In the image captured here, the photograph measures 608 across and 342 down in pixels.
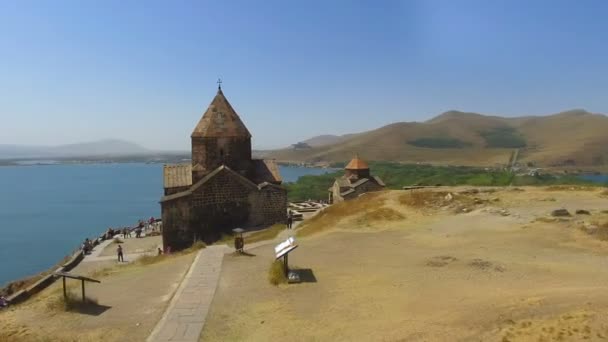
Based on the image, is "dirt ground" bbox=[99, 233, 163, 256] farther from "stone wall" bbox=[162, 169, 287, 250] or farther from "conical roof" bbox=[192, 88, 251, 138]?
"conical roof" bbox=[192, 88, 251, 138]

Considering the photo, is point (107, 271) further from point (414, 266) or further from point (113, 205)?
point (113, 205)

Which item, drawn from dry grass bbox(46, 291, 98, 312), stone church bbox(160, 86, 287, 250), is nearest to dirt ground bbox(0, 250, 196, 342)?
dry grass bbox(46, 291, 98, 312)

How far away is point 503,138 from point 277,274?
603 ft

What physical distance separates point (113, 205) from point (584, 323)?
58.4 m

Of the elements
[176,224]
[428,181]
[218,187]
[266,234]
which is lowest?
[428,181]

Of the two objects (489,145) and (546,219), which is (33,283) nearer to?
(546,219)

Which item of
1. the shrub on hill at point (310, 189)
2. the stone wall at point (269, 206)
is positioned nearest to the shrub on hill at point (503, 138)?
the shrub on hill at point (310, 189)

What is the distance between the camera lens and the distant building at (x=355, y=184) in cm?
2830

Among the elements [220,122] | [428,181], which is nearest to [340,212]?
[220,122]

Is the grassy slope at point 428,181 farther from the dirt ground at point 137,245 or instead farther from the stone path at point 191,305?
the stone path at point 191,305

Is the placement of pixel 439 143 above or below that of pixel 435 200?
above

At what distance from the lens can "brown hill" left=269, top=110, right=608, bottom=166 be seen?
Answer: 125938mm

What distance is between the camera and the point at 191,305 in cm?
818

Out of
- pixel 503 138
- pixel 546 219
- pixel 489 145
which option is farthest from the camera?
pixel 503 138
